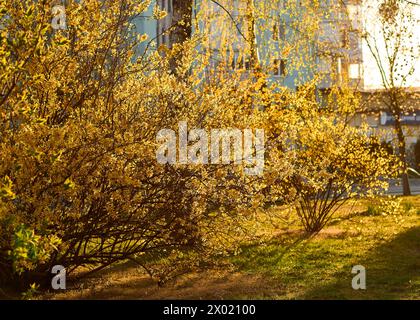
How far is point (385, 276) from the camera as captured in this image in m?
9.16

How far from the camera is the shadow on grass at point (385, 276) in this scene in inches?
314

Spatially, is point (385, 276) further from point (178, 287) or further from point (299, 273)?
point (178, 287)

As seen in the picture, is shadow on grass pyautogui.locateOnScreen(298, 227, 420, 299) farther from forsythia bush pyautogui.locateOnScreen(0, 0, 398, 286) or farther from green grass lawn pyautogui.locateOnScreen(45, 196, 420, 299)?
forsythia bush pyautogui.locateOnScreen(0, 0, 398, 286)

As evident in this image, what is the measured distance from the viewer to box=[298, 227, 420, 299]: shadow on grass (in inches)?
314

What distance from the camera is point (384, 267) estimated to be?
9.78 metres

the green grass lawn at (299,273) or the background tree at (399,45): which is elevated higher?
the background tree at (399,45)

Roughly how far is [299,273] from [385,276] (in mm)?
1072

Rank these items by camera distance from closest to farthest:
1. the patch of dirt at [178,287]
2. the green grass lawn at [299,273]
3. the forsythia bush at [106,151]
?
the forsythia bush at [106,151], the patch of dirt at [178,287], the green grass lawn at [299,273]

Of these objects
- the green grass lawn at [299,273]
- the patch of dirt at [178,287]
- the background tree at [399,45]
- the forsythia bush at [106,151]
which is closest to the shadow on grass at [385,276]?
the green grass lawn at [299,273]

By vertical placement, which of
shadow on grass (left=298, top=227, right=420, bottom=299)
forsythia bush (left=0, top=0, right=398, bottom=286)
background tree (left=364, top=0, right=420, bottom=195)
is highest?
background tree (left=364, top=0, right=420, bottom=195)

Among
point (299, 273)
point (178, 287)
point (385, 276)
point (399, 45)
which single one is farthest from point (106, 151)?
point (399, 45)

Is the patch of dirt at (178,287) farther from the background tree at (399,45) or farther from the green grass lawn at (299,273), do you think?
the background tree at (399,45)

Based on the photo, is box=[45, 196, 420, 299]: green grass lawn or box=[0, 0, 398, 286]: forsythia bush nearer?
box=[0, 0, 398, 286]: forsythia bush

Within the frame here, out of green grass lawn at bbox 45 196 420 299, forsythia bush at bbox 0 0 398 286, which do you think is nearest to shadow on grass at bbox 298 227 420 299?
green grass lawn at bbox 45 196 420 299
